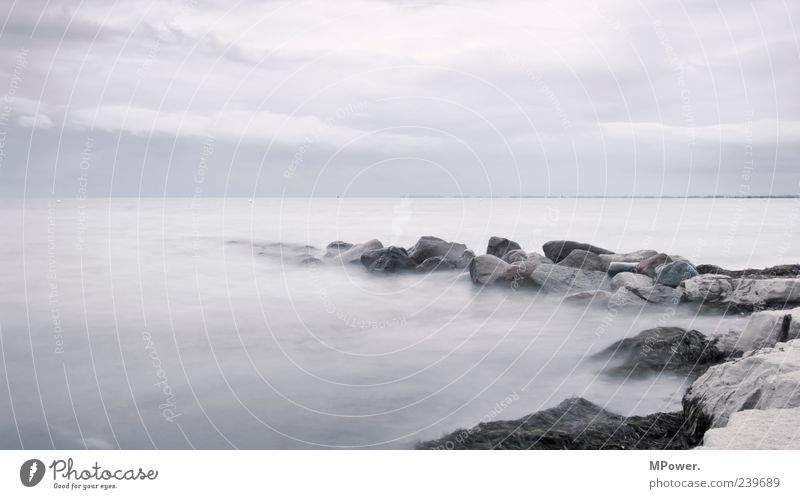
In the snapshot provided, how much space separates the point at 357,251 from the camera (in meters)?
14.4

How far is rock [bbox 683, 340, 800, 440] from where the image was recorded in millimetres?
5215

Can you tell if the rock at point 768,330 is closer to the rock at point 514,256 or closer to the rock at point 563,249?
the rock at point 563,249

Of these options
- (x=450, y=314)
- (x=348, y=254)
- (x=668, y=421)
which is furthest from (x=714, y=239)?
(x=668, y=421)

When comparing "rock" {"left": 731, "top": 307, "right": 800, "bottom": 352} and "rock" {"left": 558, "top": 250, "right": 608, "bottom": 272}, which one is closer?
"rock" {"left": 731, "top": 307, "right": 800, "bottom": 352}

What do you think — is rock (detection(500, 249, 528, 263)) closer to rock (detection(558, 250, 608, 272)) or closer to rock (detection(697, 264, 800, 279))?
rock (detection(558, 250, 608, 272))

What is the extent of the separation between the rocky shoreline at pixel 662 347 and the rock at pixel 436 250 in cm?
3

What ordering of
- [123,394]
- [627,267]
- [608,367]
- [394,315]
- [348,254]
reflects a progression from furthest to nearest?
[348,254] < [627,267] < [394,315] < [608,367] < [123,394]

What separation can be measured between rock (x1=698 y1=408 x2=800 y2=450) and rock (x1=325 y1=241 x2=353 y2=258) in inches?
431

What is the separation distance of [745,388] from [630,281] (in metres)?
5.36

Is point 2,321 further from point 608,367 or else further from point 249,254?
point 608,367

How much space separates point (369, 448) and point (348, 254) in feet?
27.9

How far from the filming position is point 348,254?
1461 centimetres

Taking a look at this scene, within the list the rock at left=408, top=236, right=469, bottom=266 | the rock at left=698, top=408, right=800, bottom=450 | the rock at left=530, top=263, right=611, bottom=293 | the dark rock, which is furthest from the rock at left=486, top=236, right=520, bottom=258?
the rock at left=698, top=408, right=800, bottom=450
